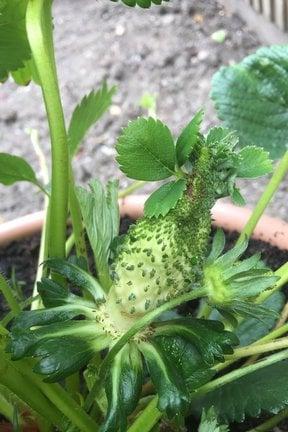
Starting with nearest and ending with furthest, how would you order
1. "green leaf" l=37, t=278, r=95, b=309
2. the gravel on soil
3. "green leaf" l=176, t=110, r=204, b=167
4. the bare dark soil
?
"green leaf" l=176, t=110, r=204, b=167
"green leaf" l=37, t=278, r=95, b=309
the bare dark soil
the gravel on soil

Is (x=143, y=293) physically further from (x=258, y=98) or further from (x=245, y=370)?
(x=258, y=98)

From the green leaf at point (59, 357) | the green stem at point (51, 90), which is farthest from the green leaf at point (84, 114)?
the green leaf at point (59, 357)

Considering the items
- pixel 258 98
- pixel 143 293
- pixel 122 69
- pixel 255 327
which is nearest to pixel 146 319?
pixel 143 293

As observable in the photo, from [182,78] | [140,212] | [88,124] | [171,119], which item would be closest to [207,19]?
[182,78]

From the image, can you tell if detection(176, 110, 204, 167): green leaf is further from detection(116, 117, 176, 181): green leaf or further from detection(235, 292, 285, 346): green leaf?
detection(235, 292, 285, 346): green leaf

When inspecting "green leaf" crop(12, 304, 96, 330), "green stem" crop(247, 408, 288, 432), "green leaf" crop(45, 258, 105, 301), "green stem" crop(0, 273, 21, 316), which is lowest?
"green stem" crop(247, 408, 288, 432)

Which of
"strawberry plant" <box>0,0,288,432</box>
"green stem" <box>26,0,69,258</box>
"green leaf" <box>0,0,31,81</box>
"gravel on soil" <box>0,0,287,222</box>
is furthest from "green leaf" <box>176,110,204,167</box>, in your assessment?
"gravel on soil" <box>0,0,287,222</box>

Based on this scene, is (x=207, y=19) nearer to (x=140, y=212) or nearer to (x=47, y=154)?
(x=47, y=154)
